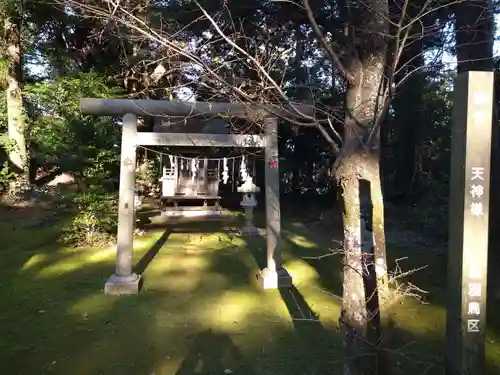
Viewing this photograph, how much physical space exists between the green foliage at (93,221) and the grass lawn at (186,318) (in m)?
0.43

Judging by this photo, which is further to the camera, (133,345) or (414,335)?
(414,335)

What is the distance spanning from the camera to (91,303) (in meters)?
5.02

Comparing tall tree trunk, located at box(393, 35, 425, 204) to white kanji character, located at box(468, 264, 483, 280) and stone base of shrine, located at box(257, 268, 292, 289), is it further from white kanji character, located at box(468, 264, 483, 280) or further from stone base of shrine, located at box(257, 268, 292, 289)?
white kanji character, located at box(468, 264, 483, 280)

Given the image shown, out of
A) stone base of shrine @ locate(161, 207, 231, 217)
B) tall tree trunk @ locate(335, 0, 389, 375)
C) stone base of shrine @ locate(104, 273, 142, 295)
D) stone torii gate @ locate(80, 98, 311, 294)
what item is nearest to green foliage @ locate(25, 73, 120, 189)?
stone torii gate @ locate(80, 98, 311, 294)

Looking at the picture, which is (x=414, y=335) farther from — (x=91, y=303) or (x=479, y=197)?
(x=91, y=303)

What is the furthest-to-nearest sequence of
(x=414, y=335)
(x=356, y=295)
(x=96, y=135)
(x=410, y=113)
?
(x=410, y=113) → (x=96, y=135) → (x=414, y=335) → (x=356, y=295)

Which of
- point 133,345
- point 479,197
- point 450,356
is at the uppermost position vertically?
point 479,197

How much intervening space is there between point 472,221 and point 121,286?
435 centimetres

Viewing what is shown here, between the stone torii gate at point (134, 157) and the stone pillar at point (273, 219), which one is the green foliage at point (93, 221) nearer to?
the stone torii gate at point (134, 157)

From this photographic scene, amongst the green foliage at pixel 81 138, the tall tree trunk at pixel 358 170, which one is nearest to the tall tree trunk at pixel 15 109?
the green foliage at pixel 81 138

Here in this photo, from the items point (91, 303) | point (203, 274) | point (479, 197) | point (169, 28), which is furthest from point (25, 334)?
point (479, 197)

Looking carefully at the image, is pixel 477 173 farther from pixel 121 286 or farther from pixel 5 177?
pixel 5 177

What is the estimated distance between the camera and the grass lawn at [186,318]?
355 cm

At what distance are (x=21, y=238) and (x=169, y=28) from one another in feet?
21.3
